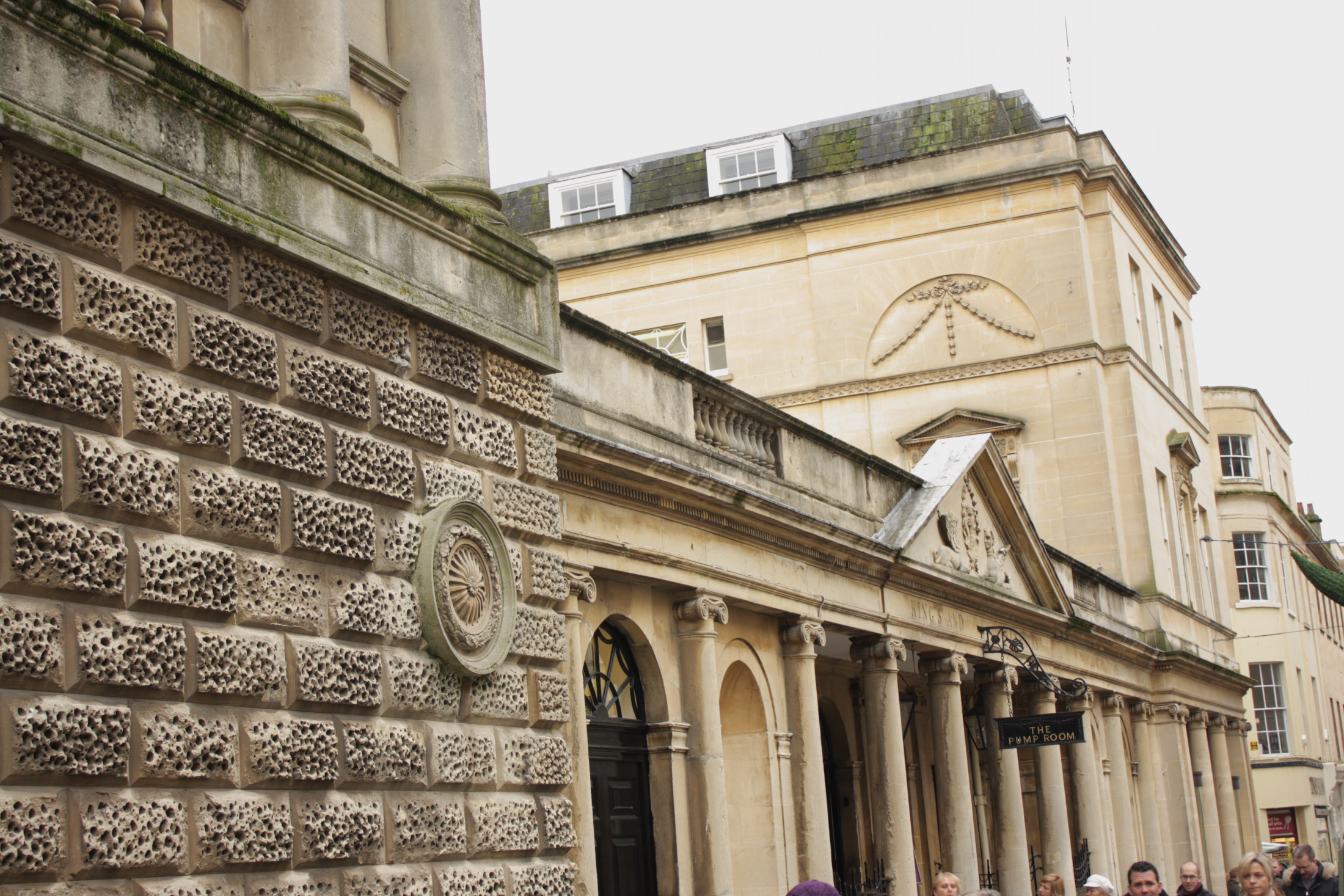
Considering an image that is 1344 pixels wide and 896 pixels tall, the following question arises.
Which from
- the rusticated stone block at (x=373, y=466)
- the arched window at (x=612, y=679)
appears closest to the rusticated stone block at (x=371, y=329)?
the rusticated stone block at (x=373, y=466)

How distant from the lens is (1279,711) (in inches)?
1743

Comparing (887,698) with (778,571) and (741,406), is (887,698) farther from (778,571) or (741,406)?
(741,406)

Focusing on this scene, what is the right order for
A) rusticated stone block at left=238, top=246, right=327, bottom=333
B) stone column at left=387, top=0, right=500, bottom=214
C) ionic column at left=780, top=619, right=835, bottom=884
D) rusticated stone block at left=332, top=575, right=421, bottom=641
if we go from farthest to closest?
1. ionic column at left=780, top=619, right=835, bottom=884
2. stone column at left=387, top=0, right=500, bottom=214
3. rusticated stone block at left=332, top=575, right=421, bottom=641
4. rusticated stone block at left=238, top=246, right=327, bottom=333

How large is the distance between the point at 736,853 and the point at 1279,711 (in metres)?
33.9

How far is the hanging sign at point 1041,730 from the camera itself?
A: 54.1 feet

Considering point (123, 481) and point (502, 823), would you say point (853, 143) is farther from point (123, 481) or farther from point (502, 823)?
point (123, 481)

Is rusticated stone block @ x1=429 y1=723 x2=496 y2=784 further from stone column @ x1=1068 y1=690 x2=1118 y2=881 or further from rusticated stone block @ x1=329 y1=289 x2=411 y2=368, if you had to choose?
stone column @ x1=1068 y1=690 x2=1118 y2=881

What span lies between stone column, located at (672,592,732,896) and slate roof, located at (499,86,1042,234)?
17.5m

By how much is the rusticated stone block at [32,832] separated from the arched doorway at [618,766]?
7.19 meters

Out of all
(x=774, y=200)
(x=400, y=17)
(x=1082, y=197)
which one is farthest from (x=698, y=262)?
(x=400, y=17)

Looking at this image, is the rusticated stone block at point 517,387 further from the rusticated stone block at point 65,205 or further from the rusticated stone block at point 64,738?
the rusticated stone block at point 64,738

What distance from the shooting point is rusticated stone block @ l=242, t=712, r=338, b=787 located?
5.97 metres

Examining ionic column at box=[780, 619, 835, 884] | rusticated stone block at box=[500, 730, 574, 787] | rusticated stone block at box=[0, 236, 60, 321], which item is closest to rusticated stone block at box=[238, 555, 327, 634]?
rusticated stone block at box=[0, 236, 60, 321]

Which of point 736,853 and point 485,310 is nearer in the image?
point 485,310
